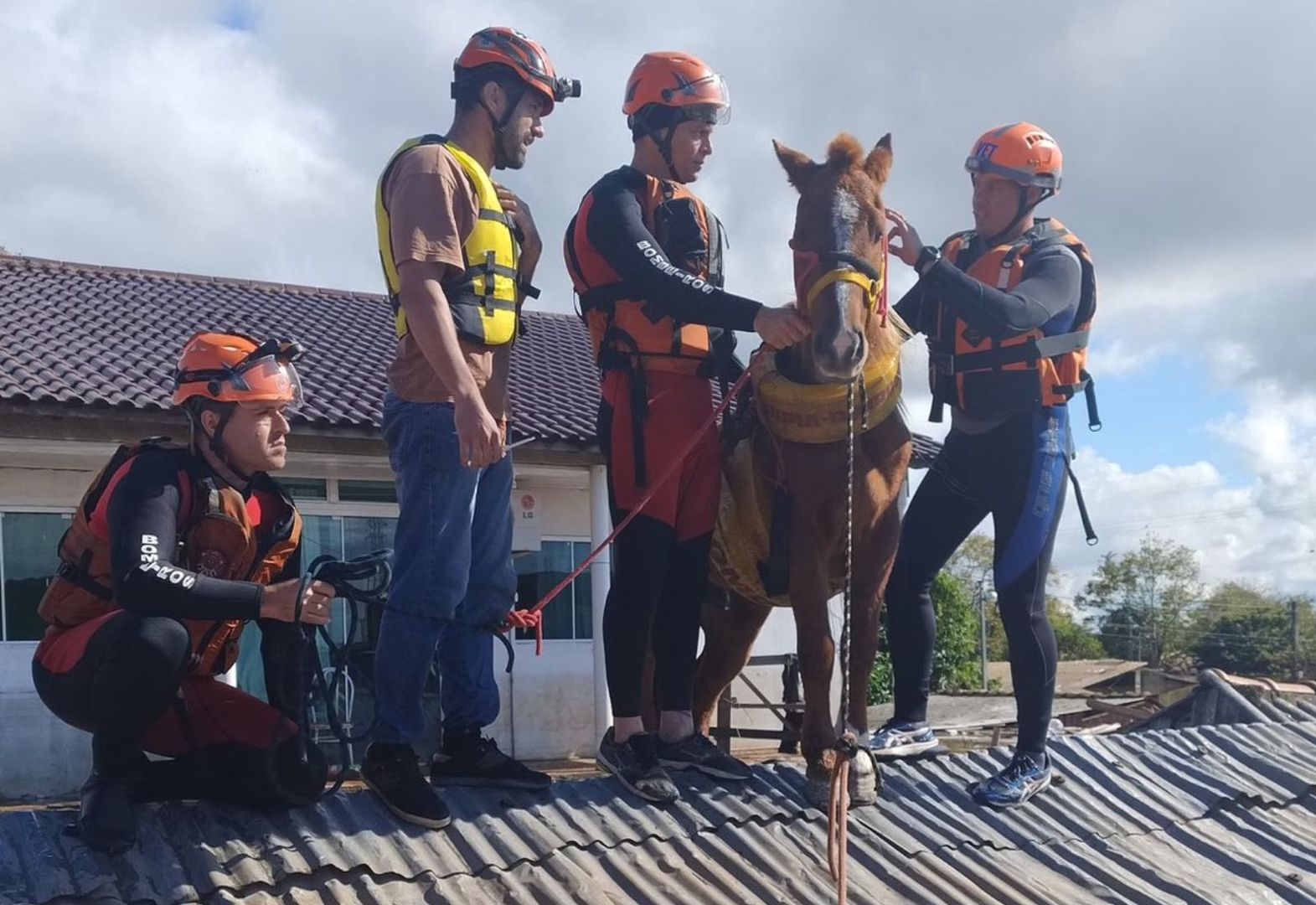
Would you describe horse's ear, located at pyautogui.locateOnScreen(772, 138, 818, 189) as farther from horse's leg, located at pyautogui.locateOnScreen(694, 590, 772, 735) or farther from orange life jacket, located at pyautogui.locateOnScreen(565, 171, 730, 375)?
horse's leg, located at pyautogui.locateOnScreen(694, 590, 772, 735)

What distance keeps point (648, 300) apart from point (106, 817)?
2236mm

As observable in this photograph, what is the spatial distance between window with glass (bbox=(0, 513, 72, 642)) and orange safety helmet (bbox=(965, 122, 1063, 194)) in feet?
34.1

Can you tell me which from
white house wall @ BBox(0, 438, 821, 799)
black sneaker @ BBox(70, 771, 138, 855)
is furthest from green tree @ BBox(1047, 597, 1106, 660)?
black sneaker @ BBox(70, 771, 138, 855)

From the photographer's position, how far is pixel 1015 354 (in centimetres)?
503

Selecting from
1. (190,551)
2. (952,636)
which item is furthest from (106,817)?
(952,636)

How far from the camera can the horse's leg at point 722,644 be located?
5.62 metres

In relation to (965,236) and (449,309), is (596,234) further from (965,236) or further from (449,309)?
(965,236)

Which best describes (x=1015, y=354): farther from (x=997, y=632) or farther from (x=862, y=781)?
(x=997, y=632)

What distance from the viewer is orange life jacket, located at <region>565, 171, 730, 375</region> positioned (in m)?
4.54

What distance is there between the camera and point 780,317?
4.36m

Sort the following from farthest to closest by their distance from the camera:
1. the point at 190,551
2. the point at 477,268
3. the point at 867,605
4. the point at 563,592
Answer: the point at 563,592, the point at 867,605, the point at 477,268, the point at 190,551

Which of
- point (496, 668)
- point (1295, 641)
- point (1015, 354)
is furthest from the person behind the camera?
point (1295, 641)

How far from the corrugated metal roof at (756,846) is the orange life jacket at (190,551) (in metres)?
0.51

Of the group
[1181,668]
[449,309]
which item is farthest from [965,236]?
[1181,668]
